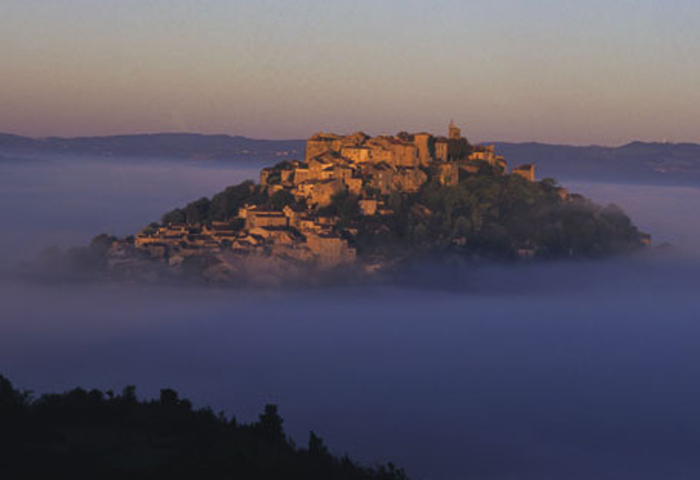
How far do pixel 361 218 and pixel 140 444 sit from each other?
4392cm

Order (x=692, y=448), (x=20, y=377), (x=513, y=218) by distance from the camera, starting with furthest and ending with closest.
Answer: (x=513, y=218) → (x=20, y=377) → (x=692, y=448)

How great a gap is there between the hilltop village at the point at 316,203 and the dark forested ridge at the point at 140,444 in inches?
1442

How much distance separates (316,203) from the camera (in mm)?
60406

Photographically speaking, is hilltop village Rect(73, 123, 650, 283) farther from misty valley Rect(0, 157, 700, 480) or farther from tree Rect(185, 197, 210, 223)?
misty valley Rect(0, 157, 700, 480)

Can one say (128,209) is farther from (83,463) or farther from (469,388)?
(83,463)

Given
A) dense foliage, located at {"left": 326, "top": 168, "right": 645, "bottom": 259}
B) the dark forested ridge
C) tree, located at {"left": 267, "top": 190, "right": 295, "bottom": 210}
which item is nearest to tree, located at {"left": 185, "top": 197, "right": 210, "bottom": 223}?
tree, located at {"left": 267, "top": 190, "right": 295, "bottom": 210}

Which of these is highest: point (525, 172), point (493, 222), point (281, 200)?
point (525, 172)

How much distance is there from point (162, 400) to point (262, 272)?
38.9 m

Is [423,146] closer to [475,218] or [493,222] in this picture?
[475,218]

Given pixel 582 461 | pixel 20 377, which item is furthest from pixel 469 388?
pixel 20 377

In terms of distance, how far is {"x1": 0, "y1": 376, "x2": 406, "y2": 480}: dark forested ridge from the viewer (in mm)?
15156

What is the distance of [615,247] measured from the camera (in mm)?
79750

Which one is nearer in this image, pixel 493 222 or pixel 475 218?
pixel 475 218

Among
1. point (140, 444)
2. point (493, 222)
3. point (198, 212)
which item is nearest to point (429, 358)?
point (493, 222)
